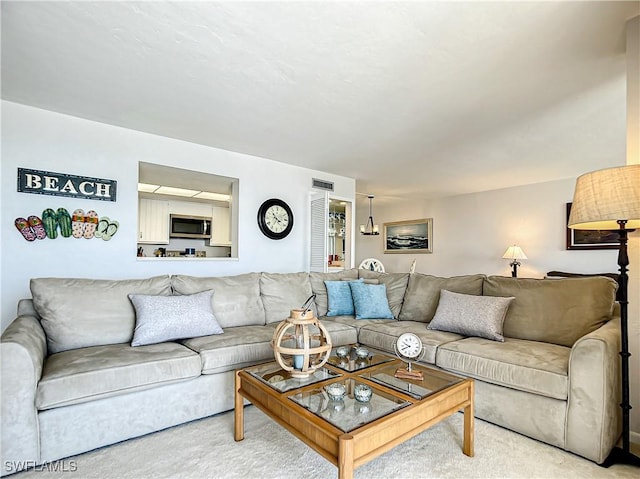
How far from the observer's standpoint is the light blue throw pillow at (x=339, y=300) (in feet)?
11.8

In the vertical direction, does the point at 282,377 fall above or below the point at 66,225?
below

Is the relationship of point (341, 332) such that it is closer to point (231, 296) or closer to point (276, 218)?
point (231, 296)

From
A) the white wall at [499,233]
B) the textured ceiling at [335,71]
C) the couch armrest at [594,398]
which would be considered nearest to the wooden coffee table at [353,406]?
the couch armrest at [594,398]

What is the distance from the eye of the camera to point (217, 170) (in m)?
4.03

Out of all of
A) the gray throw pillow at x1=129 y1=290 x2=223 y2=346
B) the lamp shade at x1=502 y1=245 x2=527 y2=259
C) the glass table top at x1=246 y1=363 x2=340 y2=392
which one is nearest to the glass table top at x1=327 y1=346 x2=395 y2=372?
the glass table top at x1=246 y1=363 x2=340 y2=392

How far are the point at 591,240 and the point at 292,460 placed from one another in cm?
536

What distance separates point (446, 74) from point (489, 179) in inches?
142

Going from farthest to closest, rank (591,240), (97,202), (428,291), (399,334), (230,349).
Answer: (591,240)
(428,291)
(97,202)
(399,334)
(230,349)

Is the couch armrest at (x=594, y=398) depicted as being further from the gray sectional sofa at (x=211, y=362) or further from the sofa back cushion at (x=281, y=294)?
the sofa back cushion at (x=281, y=294)

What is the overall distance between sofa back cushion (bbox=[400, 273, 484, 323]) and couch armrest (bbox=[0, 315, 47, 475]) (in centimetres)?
288

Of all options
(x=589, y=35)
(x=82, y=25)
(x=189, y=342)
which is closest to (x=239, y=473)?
(x=189, y=342)

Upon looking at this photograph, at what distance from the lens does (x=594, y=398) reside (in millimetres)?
1846

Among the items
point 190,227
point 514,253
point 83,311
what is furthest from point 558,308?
point 190,227

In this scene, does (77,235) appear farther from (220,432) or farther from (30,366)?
(220,432)
